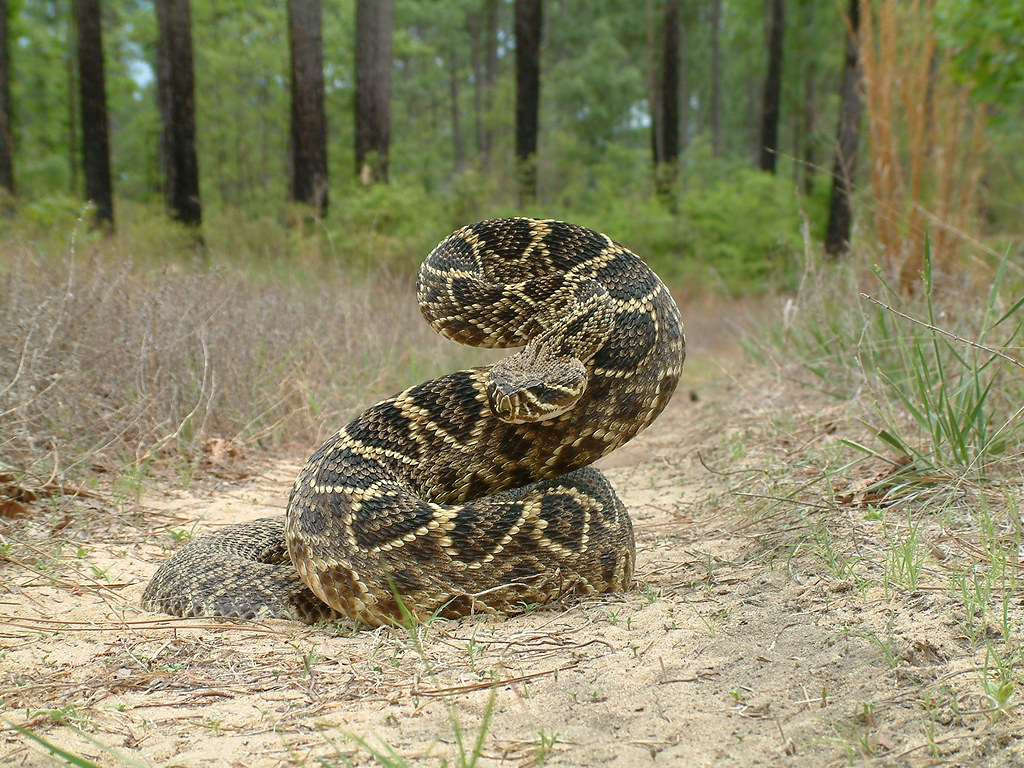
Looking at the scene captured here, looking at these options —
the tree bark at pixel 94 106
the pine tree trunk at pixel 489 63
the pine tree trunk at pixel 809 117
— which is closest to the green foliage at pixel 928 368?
the tree bark at pixel 94 106

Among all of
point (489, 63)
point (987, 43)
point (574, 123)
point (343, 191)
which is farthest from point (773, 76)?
point (489, 63)

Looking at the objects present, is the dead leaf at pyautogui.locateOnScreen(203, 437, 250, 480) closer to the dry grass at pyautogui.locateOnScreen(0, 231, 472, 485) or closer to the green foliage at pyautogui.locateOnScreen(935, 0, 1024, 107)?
the dry grass at pyautogui.locateOnScreen(0, 231, 472, 485)

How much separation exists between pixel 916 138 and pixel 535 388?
23.7 feet

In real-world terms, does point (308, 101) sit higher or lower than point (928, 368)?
higher

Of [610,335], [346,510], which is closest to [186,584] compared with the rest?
[346,510]

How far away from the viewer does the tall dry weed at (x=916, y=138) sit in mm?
8922

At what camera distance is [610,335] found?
156 inches

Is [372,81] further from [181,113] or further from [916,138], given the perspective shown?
[916,138]

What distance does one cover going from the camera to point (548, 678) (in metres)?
2.79

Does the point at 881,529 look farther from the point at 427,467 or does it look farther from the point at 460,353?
the point at 460,353

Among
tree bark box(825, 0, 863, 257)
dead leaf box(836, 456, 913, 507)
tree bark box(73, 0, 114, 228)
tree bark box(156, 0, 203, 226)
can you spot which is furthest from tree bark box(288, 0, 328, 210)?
dead leaf box(836, 456, 913, 507)

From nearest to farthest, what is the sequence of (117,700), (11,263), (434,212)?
(117,700), (11,263), (434,212)

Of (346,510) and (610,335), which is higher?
(610,335)

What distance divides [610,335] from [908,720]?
6.81 ft
